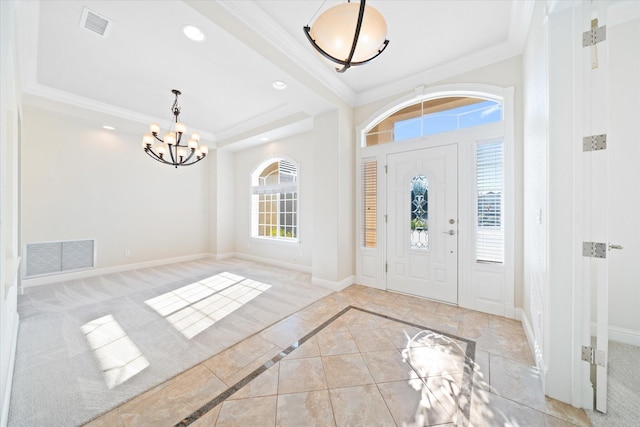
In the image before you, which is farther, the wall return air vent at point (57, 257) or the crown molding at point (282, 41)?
the wall return air vent at point (57, 257)

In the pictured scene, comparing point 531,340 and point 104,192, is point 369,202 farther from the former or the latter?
point 104,192

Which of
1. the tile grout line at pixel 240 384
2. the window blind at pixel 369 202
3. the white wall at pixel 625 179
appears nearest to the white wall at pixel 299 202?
the window blind at pixel 369 202

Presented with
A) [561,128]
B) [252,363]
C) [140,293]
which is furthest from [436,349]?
[140,293]

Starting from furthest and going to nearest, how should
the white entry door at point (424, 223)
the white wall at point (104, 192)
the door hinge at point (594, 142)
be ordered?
1. the white wall at point (104, 192)
2. the white entry door at point (424, 223)
3. the door hinge at point (594, 142)

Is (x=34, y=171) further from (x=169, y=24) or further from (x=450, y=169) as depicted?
(x=450, y=169)

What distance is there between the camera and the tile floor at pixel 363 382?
4.87 feet

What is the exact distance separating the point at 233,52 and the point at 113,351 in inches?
123

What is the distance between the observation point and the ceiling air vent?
229cm

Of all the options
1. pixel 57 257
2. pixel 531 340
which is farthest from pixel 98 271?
pixel 531 340

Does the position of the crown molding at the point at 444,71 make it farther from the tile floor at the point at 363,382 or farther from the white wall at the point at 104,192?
the white wall at the point at 104,192

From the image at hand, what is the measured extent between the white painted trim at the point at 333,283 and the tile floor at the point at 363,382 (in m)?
1.07

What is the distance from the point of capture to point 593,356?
1.53 metres

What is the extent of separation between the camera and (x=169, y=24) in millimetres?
2178

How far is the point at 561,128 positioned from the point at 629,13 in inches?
78.9
